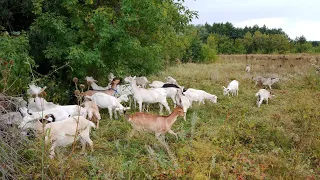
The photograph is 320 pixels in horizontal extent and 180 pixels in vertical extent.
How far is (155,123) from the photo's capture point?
703cm

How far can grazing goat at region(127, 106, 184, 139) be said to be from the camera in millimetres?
6977

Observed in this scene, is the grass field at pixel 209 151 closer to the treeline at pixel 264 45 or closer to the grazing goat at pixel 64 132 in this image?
the grazing goat at pixel 64 132

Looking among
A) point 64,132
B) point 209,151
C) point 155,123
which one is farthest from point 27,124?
point 209,151

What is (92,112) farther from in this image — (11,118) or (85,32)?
(85,32)

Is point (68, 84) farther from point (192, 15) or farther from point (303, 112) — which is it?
point (303, 112)

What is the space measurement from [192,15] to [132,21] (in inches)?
130

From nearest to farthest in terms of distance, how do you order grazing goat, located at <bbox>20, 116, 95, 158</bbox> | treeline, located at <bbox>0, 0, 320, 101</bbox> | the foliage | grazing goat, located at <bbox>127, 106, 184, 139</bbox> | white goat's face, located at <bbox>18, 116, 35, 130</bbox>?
grazing goat, located at <bbox>20, 116, 95, 158</bbox>
white goat's face, located at <bbox>18, 116, 35, 130</bbox>
grazing goat, located at <bbox>127, 106, 184, 139</bbox>
the foliage
treeline, located at <bbox>0, 0, 320, 101</bbox>

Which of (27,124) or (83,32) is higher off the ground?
(83,32)

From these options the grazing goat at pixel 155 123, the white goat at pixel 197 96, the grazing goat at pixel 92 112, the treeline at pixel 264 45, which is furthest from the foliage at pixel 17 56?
the treeline at pixel 264 45

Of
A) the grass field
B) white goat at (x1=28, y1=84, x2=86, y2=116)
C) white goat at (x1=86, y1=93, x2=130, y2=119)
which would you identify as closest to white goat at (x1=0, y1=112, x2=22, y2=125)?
the grass field

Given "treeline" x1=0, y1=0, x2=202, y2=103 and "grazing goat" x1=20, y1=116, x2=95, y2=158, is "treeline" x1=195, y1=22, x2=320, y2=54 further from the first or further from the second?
"grazing goat" x1=20, y1=116, x2=95, y2=158

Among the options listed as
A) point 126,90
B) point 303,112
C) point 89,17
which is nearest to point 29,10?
point 89,17

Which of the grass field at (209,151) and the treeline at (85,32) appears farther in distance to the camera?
the treeline at (85,32)

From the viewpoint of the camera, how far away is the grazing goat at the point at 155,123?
698 cm
